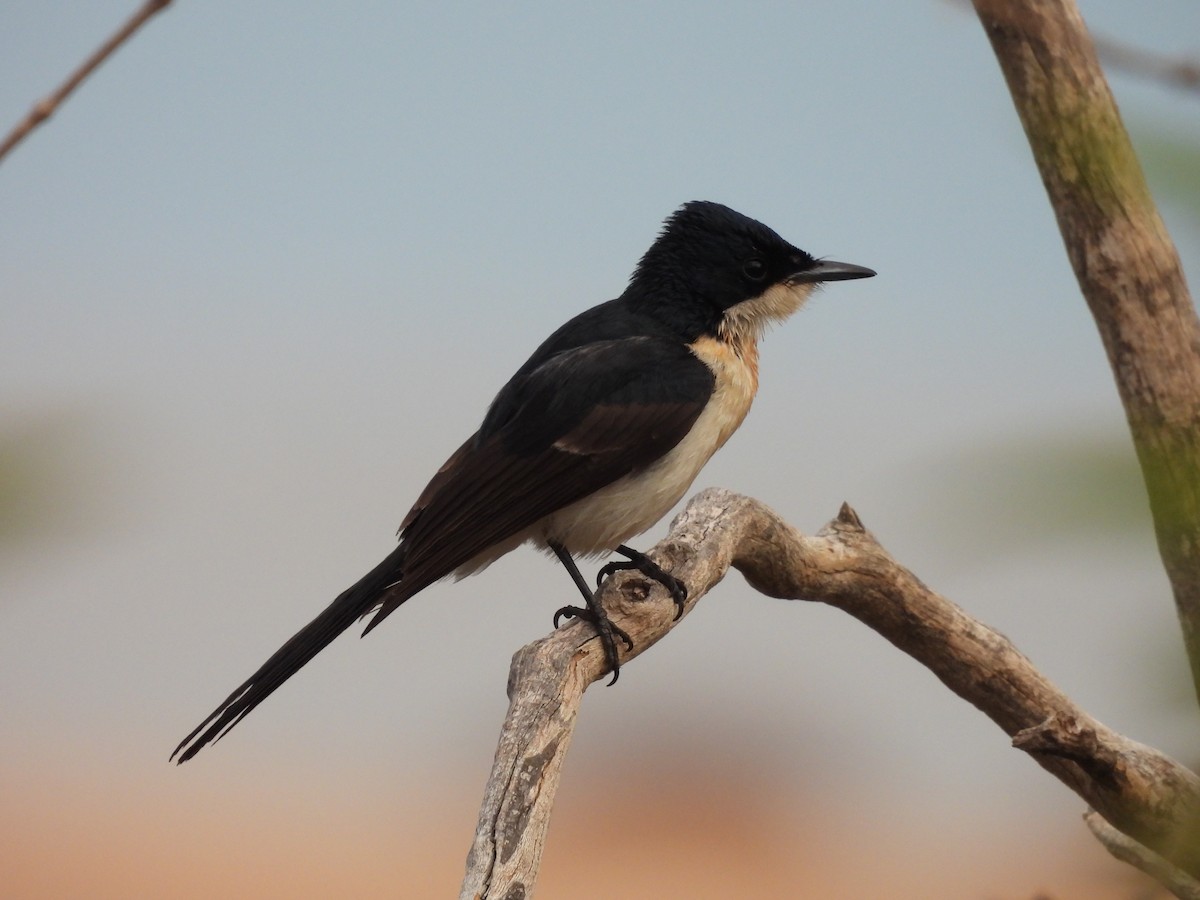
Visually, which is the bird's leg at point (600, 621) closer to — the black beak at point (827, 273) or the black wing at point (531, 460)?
the black wing at point (531, 460)

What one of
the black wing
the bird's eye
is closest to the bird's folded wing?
the black wing

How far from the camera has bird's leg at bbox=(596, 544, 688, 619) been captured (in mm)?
2361

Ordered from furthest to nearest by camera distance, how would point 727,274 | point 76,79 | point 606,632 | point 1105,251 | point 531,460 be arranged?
point 727,274 < point 531,460 < point 606,632 < point 1105,251 < point 76,79

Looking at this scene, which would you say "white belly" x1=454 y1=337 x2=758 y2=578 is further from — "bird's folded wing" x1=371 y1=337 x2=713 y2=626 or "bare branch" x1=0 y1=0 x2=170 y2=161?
"bare branch" x1=0 y1=0 x2=170 y2=161

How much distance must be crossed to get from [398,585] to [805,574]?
37.0 inches

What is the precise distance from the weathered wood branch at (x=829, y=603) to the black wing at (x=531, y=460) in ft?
0.80

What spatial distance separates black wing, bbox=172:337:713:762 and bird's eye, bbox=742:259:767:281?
303 millimetres

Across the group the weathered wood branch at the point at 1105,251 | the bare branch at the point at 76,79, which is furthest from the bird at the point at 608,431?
the bare branch at the point at 76,79

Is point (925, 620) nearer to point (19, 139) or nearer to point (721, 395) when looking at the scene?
point (721, 395)

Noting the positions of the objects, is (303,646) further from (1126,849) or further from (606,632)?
(1126,849)

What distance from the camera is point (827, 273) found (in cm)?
268

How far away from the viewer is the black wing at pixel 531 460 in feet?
7.04

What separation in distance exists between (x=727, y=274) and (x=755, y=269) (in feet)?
0.23

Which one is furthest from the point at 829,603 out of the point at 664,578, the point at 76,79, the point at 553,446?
the point at 76,79
